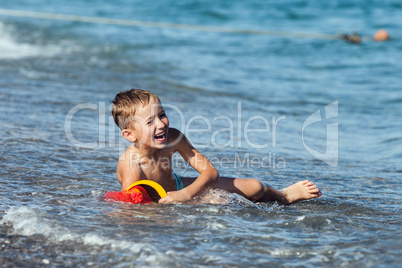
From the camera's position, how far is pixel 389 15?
19.1 m

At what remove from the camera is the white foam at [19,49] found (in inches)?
480

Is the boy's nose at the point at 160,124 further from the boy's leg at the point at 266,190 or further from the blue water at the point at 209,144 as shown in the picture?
the boy's leg at the point at 266,190

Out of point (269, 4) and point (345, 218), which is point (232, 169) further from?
point (269, 4)

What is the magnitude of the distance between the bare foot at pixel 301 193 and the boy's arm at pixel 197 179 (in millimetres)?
625

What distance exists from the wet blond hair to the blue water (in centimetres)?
62

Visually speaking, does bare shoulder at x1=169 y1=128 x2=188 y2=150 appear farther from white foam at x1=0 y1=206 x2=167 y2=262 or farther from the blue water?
white foam at x1=0 y1=206 x2=167 y2=262

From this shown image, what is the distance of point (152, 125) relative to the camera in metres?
3.91

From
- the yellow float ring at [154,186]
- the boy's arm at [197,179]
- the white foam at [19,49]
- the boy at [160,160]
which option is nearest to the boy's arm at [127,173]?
the boy at [160,160]

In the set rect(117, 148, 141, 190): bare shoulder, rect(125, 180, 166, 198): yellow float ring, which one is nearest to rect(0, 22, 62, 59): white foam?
rect(117, 148, 141, 190): bare shoulder

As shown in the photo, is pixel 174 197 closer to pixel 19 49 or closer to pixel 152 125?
pixel 152 125

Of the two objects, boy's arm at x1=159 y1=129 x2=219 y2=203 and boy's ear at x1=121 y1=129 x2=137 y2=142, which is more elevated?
boy's ear at x1=121 y1=129 x2=137 y2=142

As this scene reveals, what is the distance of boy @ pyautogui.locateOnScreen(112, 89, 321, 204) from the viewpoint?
3922mm

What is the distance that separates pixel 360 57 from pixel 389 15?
6215mm

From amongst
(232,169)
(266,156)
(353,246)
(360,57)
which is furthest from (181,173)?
(360,57)
